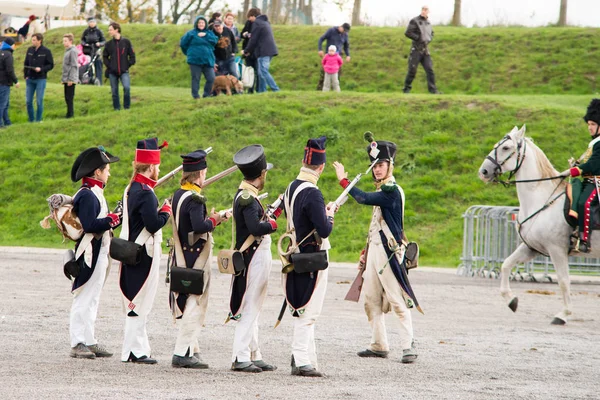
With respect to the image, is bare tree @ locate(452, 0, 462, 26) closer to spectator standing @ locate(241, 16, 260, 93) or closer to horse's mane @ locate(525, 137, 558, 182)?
spectator standing @ locate(241, 16, 260, 93)

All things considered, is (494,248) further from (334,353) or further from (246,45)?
(334,353)

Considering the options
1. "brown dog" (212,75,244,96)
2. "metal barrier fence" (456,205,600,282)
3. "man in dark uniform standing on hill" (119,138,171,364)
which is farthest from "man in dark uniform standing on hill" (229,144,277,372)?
"brown dog" (212,75,244,96)

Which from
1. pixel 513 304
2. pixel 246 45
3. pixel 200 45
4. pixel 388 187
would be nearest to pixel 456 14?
pixel 246 45

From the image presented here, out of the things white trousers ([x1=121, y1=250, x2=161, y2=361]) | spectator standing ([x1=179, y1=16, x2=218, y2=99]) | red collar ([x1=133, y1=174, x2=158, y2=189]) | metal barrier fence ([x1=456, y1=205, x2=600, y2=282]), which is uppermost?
spectator standing ([x1=179, y1=16, x2=218, y2=99])

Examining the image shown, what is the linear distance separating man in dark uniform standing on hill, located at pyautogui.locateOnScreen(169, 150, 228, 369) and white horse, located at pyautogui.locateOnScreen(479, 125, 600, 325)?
5955 millimetres

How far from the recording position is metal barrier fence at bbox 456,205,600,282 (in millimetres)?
20297

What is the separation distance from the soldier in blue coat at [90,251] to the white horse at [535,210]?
6.33m

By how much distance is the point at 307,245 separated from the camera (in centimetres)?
912

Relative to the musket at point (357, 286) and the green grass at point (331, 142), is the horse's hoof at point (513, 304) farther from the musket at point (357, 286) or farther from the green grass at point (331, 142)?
the green grass at point (331, 142)

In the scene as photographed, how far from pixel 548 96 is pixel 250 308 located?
23.1 meters

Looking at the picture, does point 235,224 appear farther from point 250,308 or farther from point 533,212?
point 533,212

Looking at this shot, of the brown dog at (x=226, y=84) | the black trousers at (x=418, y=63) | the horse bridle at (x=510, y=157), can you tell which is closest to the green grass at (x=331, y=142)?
the brown dog at (x=226, y=84)

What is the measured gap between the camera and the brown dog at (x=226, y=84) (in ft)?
93.0

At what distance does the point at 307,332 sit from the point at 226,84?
20167 millimetres
